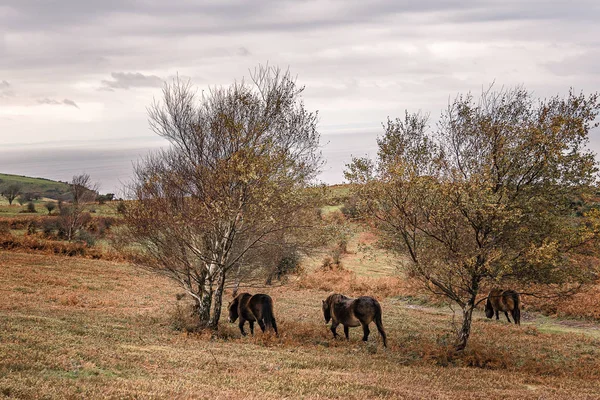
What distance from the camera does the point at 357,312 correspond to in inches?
770

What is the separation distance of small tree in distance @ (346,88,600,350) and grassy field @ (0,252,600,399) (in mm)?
3354

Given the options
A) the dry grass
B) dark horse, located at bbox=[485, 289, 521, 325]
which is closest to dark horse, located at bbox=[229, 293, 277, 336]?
dark horse, located at bbox=[485, 289, 521, 325]

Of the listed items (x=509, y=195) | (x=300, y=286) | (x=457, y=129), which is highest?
(x=457, y=129)

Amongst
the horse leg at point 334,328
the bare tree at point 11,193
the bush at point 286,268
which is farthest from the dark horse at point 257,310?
the bare tree at point 11,193

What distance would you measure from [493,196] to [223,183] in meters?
9.99

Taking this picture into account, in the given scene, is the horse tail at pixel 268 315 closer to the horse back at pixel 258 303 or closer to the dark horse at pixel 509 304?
the horse back at pixel 258 303

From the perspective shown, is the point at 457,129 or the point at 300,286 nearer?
the point at 457,129

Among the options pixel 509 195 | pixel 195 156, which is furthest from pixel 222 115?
pixel 509 195

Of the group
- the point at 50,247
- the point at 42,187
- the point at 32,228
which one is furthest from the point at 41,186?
the point at 50,247

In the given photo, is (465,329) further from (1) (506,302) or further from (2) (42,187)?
(2) (42,187)

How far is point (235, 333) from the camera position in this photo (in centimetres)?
2077

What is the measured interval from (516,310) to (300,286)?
61.9 feet

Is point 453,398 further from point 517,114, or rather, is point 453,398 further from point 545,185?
point 517,114

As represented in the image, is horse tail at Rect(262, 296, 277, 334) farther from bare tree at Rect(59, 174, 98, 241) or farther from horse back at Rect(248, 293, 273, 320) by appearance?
bare tree at Rect(59, 174, 98, 241)
